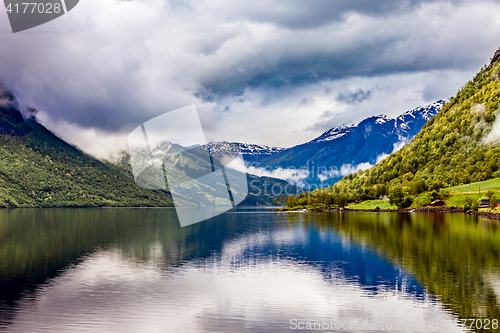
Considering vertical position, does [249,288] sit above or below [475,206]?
above

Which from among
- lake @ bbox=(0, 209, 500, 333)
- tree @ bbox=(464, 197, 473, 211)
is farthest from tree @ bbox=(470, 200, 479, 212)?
lake @ bbox=(0, 209, 500, 333)

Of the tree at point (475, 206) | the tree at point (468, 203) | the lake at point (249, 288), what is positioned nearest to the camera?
the lake at point (249, 288)

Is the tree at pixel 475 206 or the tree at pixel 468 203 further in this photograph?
the tree at pixel 468 203

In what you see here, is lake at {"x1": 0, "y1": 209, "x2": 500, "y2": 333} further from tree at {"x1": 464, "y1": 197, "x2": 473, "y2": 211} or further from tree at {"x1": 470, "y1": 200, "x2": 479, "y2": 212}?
tree at {"x1": 464, "y1": 197, "x2": 473, "y2": 211}

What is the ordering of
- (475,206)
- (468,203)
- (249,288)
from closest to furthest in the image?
(249,288) → (475,206) → (468,203)

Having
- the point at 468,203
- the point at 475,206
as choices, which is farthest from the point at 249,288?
the point at 468,203

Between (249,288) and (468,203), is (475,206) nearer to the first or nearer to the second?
(468,203)

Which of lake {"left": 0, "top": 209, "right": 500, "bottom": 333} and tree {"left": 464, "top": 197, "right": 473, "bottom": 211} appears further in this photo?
tree {"left": 464, "top": 197, "right": 473, "bottom": 211}

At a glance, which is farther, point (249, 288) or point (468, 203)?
point (468, 203)

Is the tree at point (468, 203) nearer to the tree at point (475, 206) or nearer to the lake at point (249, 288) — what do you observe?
the tree at point (475, 206)

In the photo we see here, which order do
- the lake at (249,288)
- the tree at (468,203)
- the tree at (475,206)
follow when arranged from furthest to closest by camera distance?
the tree at (468,203) → the tree at (475,206) → the lake at (249,288)

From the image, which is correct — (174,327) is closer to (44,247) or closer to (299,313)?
(299,313)

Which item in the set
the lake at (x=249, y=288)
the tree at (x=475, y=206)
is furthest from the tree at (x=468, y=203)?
the lake at (x=249, y=288)

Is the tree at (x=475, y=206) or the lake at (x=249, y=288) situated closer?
the lake at (x=249, y=288)
